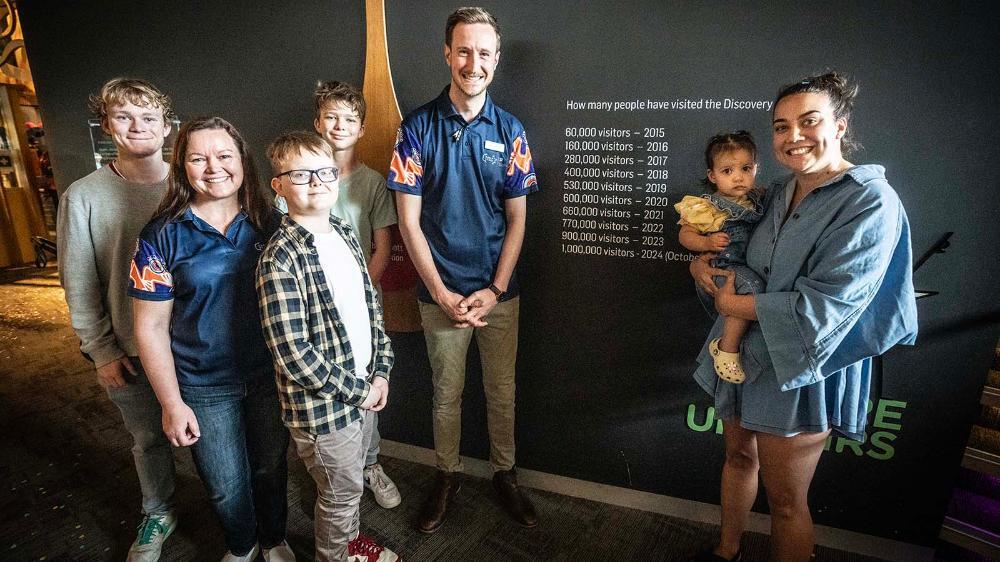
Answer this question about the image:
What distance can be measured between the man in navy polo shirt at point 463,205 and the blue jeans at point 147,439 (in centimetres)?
102

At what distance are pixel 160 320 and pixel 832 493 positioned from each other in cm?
245

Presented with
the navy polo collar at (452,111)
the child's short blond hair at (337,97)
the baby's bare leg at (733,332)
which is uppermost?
the child's short blond hair at (337,97)

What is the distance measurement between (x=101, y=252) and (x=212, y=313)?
57 centimetres

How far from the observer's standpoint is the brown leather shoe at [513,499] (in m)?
1.96

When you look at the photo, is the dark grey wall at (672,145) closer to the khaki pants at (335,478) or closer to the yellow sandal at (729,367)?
the yellow sandal at (729,367)

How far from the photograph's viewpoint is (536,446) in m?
2.22

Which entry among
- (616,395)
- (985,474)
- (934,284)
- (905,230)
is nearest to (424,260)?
(616,395)

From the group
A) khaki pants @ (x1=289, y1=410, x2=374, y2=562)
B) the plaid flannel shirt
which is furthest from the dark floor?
the plaid flannel shirt

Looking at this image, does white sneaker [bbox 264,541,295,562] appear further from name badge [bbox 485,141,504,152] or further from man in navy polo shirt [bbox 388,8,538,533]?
name badge [bbox 485,141,504,152]

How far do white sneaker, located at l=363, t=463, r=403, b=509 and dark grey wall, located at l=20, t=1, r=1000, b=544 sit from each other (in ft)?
1.00

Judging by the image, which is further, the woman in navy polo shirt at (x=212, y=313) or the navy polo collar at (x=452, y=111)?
the navy polo collar at (x=452, y=111)

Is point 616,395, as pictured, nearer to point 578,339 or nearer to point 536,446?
point 578,339

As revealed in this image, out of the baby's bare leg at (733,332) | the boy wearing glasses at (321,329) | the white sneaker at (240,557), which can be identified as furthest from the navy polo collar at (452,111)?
the white sneaker at (240,557)

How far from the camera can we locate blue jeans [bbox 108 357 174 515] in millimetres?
1685
